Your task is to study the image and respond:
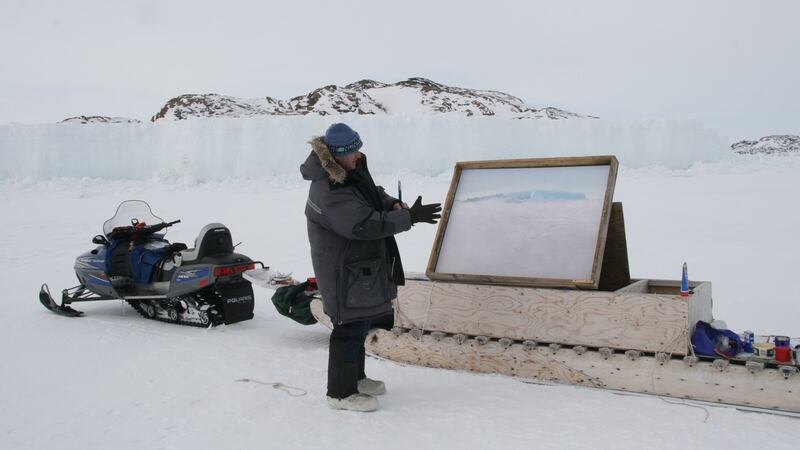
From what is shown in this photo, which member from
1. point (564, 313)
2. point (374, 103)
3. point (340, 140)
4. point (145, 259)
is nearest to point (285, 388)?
point (340, 140)

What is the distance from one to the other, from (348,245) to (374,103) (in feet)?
211

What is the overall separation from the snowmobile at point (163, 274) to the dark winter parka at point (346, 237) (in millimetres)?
2224

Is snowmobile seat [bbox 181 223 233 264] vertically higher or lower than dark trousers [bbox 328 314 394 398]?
higher

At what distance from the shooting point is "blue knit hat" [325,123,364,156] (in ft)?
10.6

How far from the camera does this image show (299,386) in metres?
3.76

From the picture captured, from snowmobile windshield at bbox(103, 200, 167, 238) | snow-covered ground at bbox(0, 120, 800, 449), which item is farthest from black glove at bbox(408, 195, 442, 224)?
snowmobile windshield at bbox(103, 200, 167, 238)

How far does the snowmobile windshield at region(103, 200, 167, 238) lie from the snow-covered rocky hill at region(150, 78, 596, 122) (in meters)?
36.6

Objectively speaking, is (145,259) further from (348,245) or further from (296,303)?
(348,245)

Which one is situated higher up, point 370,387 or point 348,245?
point 348,245

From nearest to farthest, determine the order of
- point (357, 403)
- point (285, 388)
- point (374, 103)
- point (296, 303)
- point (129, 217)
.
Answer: point (357, 403) < point (285, 388) < point (296, 303) < point (129, 217) < point (374, 103)

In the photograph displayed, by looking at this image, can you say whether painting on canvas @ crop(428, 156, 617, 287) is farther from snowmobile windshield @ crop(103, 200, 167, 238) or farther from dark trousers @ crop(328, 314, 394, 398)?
snowmobile windshield @ crop(103, 200, 167, 238)

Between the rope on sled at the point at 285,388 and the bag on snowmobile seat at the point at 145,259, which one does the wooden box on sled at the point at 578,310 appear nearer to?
the rope on sled at the point at 285,388

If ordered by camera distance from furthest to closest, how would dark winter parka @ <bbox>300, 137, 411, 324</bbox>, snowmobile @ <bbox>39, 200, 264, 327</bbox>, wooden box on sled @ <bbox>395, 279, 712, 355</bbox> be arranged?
snowmobile @ <bbox>39, 200, 264, 327</bbox>
wooden box on sled @ <bbox>395, 279, 712, 355</bbox>
dark winter parka @ <bbox>300, 137, 411, 324</bbox>

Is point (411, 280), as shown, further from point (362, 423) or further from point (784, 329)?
point (784, 329)
